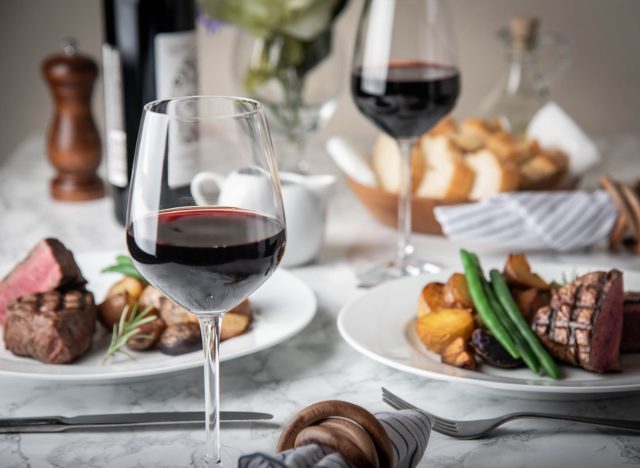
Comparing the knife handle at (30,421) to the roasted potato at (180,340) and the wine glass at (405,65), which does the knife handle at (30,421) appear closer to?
the roasted potato at (180,340)

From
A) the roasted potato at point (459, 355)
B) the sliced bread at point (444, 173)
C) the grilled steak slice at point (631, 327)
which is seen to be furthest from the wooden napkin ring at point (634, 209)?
the roasted potato at point (459, 355)

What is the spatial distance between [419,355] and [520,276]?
0.19 m

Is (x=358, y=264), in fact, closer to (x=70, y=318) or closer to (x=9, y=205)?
(x=70, y=318)

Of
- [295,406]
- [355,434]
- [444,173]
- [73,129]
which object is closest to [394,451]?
[355,434]

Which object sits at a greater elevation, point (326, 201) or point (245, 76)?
point (245, 76)

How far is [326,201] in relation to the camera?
5.16 ft

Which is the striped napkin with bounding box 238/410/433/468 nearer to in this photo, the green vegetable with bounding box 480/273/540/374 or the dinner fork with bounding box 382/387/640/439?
the dinner fork with bounding box 382/387/640/439

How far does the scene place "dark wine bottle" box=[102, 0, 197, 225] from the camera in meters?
1.60

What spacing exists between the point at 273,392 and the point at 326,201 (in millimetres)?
522

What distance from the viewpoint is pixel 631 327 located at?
1.13m

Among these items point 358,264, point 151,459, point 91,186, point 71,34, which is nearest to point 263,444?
point 151,459

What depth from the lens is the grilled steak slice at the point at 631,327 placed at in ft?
3.69

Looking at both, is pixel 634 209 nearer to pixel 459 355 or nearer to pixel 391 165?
pixel 391 165

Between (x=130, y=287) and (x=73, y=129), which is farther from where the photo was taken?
(x=73, y=129)
